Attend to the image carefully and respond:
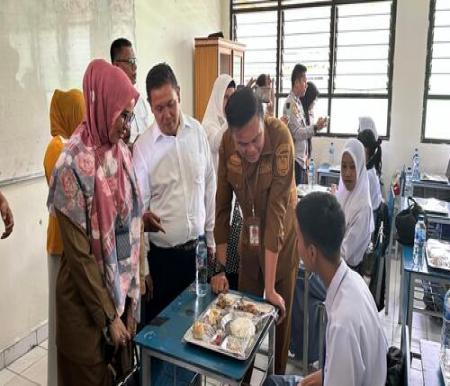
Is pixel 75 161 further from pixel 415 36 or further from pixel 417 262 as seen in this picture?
pixel 415 36

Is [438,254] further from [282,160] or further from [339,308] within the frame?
[339,308]

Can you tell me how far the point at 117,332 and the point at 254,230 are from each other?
2.23 ft

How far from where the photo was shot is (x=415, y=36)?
452 centimetres

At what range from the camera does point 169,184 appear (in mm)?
1746

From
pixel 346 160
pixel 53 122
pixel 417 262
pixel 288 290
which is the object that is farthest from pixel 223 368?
pixel 346 160

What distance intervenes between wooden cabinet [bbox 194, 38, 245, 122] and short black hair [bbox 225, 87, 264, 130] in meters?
3.21

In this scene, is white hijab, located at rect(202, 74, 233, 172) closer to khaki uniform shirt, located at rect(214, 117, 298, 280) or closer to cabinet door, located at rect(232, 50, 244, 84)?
khaki uniform shirt, located at rect(214, 117, 298, 280)

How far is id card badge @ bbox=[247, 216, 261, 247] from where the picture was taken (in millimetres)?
1719

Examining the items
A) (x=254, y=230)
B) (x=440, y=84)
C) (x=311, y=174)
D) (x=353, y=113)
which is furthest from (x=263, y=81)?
(x=254, y=230)

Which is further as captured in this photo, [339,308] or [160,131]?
[160,131]

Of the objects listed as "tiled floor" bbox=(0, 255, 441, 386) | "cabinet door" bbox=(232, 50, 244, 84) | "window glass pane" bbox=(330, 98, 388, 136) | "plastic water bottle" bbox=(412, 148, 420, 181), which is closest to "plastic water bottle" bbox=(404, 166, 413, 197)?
"plastic water bottle" bbox=(412, 148, 420, 181)

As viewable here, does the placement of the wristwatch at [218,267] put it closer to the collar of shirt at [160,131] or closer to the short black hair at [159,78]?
the collar of shirt at [160,131]

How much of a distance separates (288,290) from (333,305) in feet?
2.49

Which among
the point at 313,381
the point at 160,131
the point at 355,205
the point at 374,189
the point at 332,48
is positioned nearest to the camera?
the point at 313,381
